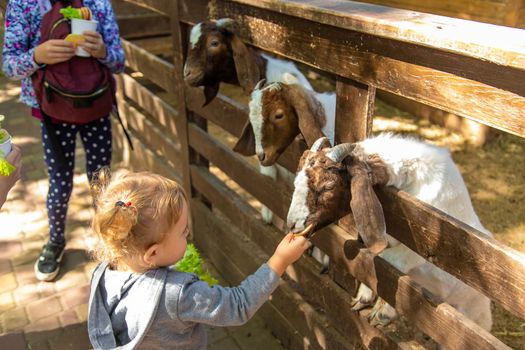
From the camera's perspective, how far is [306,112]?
2537 millimetres

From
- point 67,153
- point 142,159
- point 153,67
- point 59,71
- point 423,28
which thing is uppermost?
point 423,28

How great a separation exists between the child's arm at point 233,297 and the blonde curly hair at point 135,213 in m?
0.25

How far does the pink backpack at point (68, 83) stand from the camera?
3129 mm

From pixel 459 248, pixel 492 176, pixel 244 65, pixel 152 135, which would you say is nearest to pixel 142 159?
pixel 152 135

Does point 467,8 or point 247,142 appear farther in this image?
point 467,8

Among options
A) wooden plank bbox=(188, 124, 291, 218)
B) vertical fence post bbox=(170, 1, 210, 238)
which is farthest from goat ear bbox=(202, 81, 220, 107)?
vertical fence post bbox=(170, 1, 210, 238)

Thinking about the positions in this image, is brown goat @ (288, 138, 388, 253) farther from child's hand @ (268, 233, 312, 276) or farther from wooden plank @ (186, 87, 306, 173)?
wooden plank @ (186, 87, 306, 173)

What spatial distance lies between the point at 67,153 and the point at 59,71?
0.65 m

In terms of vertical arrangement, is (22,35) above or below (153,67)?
above

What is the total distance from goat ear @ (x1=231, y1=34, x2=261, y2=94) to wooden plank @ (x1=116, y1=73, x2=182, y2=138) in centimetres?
128

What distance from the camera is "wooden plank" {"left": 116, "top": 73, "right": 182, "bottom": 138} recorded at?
4.46 m

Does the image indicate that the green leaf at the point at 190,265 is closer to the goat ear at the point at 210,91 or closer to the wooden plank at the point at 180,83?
the goat ear at the point at 210,91

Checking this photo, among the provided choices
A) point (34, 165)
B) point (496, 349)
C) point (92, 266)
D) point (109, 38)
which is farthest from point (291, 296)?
point (34, 165)

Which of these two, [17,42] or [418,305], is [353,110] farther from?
[17,42]
